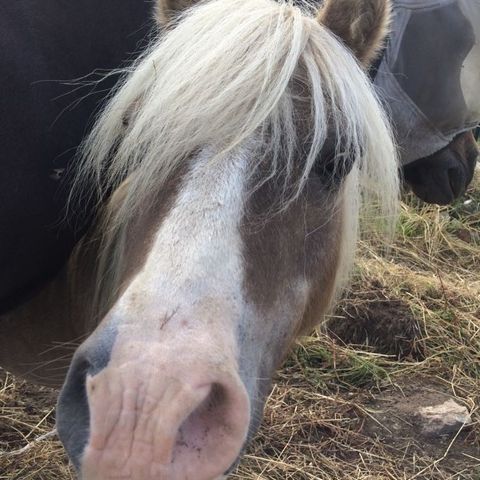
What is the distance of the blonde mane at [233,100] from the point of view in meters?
1.54

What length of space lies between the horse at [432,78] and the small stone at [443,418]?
1105 mm

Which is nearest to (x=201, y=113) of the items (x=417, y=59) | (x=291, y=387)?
(x=417, y=59)

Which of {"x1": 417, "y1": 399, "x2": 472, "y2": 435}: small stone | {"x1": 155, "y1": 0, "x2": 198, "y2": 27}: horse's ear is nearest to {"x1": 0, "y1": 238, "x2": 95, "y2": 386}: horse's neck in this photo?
{"x1": 155, "y1": 0, "x2": 198, "y2": 27}: horse's ear

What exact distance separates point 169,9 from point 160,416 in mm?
1109

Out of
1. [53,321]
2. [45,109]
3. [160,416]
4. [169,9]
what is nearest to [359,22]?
[169,9]

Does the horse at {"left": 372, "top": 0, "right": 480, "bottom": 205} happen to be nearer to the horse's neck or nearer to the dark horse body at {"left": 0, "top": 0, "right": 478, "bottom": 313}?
the dark horse body at {"left": 0, "top": 0, "right": 478, "bottom": 313}

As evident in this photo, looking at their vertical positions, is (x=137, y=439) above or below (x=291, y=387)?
above

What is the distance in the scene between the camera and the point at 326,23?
177 centimetres

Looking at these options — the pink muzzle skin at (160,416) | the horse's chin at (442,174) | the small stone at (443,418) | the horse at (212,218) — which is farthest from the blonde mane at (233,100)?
the small stone at (443,418)

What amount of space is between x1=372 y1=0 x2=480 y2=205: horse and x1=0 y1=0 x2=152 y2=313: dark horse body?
79cm

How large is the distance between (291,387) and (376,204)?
139 centimetres

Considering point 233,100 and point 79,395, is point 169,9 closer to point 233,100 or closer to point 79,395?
point 233,100

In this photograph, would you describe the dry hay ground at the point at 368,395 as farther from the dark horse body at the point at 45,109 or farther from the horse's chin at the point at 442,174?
the dark horse body at the point at 45,109

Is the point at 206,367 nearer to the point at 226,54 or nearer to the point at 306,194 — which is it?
the point at 306,194
